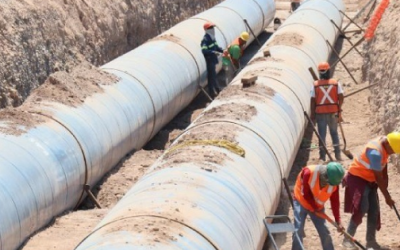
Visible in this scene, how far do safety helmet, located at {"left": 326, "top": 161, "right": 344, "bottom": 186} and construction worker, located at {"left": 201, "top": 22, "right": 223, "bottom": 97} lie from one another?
908 cm

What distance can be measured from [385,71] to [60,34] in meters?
6.80

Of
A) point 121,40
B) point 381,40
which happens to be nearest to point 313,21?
point 381,40

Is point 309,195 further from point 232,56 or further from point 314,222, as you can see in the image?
point 232,56

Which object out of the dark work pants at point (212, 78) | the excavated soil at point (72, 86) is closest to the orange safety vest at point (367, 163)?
the excavated soil at point (72, 86)

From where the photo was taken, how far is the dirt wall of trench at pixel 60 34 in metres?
13.7

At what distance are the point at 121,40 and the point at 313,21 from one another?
495 cm

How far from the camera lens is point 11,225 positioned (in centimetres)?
956

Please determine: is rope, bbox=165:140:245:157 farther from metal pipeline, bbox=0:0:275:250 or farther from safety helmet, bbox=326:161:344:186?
metal pipeline, bbox=0:0:275:250

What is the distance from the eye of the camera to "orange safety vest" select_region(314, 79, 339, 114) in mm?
13508

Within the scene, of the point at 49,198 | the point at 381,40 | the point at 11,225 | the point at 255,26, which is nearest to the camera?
the point at 11,225

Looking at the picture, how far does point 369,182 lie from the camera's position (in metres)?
10.2

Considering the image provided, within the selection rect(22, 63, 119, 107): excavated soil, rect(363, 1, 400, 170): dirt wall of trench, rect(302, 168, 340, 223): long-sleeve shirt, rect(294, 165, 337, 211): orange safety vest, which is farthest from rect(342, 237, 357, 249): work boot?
rect(22, 63, 119, 107): excavated soil

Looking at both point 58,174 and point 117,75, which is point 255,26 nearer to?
point 117,75

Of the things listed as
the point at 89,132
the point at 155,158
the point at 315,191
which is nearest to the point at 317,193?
the point at 315,191
